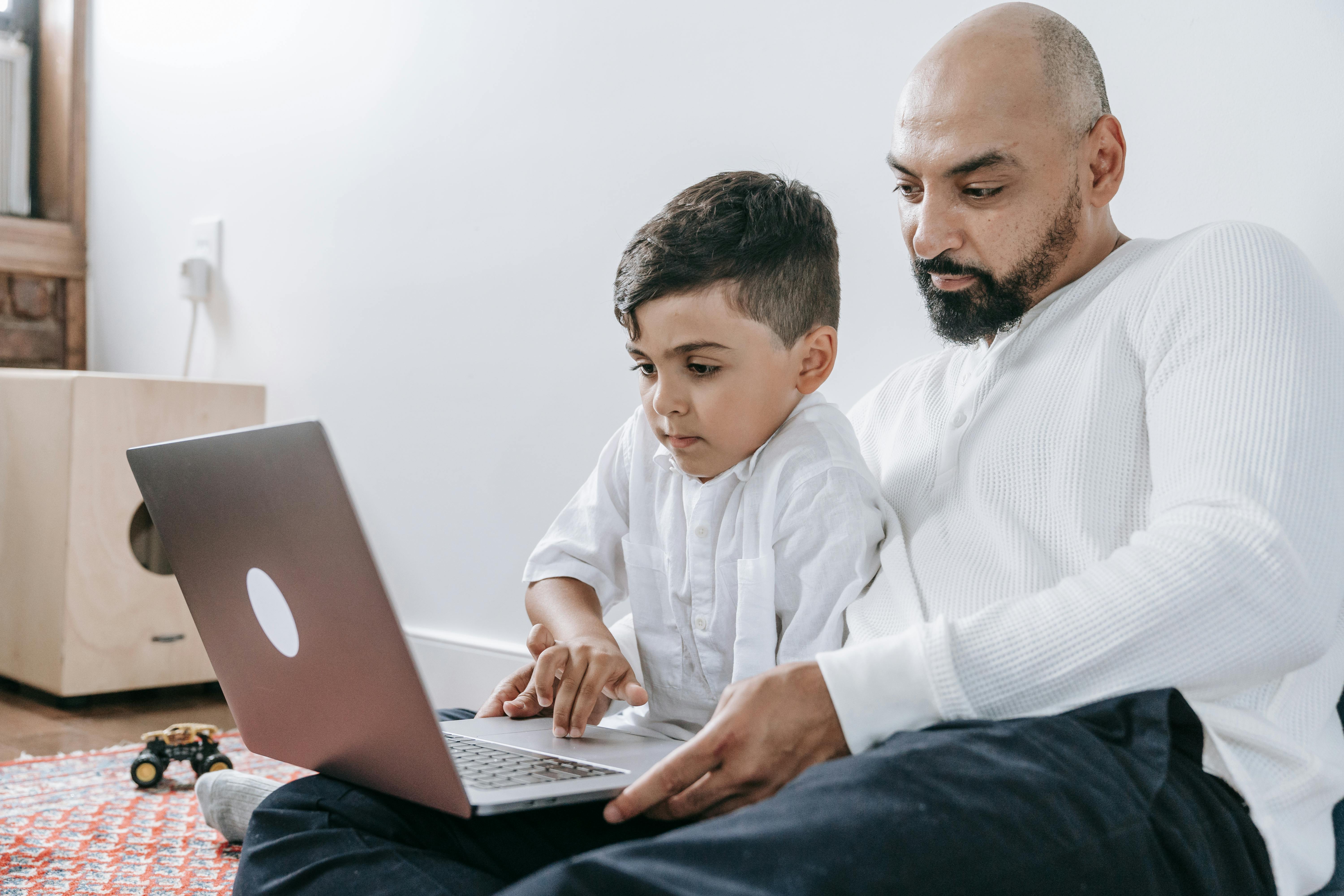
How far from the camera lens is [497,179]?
1.89 m

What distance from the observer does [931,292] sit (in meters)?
1.08

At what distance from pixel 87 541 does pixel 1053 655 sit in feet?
6.08

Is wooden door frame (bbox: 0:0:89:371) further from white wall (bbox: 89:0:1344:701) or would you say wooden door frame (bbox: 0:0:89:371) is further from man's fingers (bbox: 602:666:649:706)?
man's fingers (bbox: 602:666:649:706)

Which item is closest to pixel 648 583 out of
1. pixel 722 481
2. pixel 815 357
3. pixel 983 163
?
pixel 722 481

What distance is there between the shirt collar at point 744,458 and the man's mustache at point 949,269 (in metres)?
0.16

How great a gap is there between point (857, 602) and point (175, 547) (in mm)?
576

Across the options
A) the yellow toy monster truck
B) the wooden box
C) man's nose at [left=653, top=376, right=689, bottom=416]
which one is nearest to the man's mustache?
man's nose at [left=653, top=376, right=689, bottom=416]

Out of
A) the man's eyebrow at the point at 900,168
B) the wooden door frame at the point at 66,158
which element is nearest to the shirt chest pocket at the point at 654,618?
the man's eyebrow at the point at 900,168

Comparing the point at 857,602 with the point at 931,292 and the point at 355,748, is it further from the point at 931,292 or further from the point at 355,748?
the point at 355,748

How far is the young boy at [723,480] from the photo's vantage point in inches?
Answer: 37.9

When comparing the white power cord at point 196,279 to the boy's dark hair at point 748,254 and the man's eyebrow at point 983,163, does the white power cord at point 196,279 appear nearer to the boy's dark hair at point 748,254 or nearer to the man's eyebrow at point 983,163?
the boy's dark hair at point 748,254

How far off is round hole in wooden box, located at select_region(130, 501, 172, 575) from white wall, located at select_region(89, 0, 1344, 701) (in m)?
0.35

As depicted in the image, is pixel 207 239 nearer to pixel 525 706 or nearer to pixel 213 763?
pixel 213 763

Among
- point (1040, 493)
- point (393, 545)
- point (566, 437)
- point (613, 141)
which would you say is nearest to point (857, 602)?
point (1040, 493)
